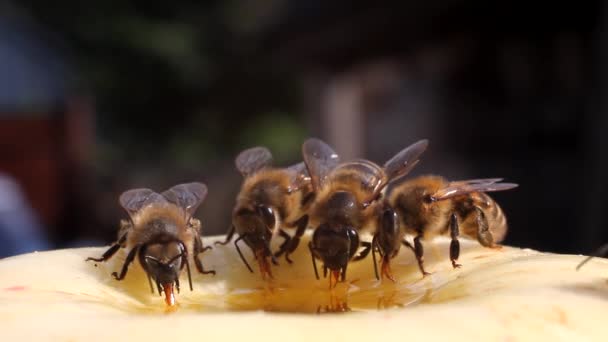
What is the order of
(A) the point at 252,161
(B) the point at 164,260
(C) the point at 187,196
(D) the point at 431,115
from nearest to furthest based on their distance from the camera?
(B) the point at 164,260
(C) the point at 187,196
(A) the point at 252,161
(D) the point at 431,115

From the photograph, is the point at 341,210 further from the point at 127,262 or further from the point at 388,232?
the point at 127,262

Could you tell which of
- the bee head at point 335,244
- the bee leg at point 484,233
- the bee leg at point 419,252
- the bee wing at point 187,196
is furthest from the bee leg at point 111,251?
the bee leg at point 484,233

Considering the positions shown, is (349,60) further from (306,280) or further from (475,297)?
(475,297)

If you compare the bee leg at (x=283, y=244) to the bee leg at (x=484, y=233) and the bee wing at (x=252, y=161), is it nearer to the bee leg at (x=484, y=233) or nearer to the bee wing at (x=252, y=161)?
the bee wing at (x=252, y=161)

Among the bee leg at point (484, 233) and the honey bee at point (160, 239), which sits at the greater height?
the honey bee at point (160, 239)

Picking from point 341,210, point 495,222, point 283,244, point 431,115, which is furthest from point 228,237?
point 431,115

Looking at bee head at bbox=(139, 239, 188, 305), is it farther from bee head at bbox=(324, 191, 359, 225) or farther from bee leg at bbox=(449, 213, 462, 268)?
bee leg at bbox=(449, 213, 462, 268)
